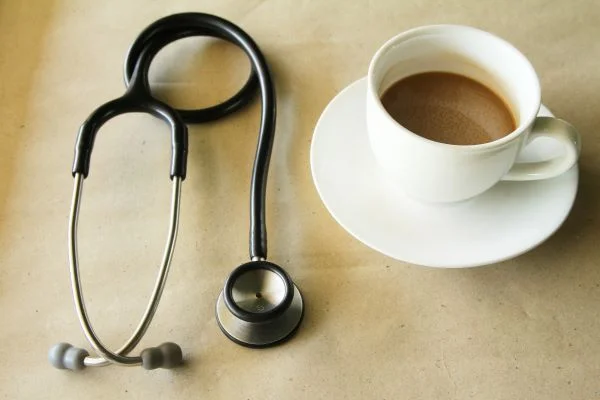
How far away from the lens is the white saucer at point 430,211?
461 millimetres

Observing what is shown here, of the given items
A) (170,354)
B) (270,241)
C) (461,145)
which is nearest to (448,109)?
(461,145)

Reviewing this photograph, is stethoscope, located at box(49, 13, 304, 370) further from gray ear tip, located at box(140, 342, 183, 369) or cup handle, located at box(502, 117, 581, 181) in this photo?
cup handle, located at box(502, 117, 581, 181)

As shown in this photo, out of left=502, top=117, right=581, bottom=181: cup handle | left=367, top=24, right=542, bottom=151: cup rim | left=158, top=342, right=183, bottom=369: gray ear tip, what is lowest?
left=158, top=342, right=183, bottom=369: gray ear tip

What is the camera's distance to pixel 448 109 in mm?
→ 503

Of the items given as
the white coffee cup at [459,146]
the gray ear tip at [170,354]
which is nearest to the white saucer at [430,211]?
the white coffee cup at [459,146]

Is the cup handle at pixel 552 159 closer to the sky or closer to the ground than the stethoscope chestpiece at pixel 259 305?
closer to the sky

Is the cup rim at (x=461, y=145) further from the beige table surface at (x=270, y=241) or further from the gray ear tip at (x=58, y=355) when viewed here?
the gray ear tip at (x=58, y=355)

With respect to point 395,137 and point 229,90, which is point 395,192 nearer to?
point 395,137

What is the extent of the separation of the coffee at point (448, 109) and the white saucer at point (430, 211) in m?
0.04

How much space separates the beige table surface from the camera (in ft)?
1.52

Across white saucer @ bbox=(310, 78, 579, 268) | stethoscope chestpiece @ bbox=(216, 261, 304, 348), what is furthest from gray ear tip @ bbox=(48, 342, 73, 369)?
white saucer @ bbox=(310, 78, 579, 268)

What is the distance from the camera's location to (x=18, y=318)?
497mm

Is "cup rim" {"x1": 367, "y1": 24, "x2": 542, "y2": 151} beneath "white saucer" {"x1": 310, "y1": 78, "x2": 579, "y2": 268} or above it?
above

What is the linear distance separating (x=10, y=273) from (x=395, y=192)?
0.33 m
